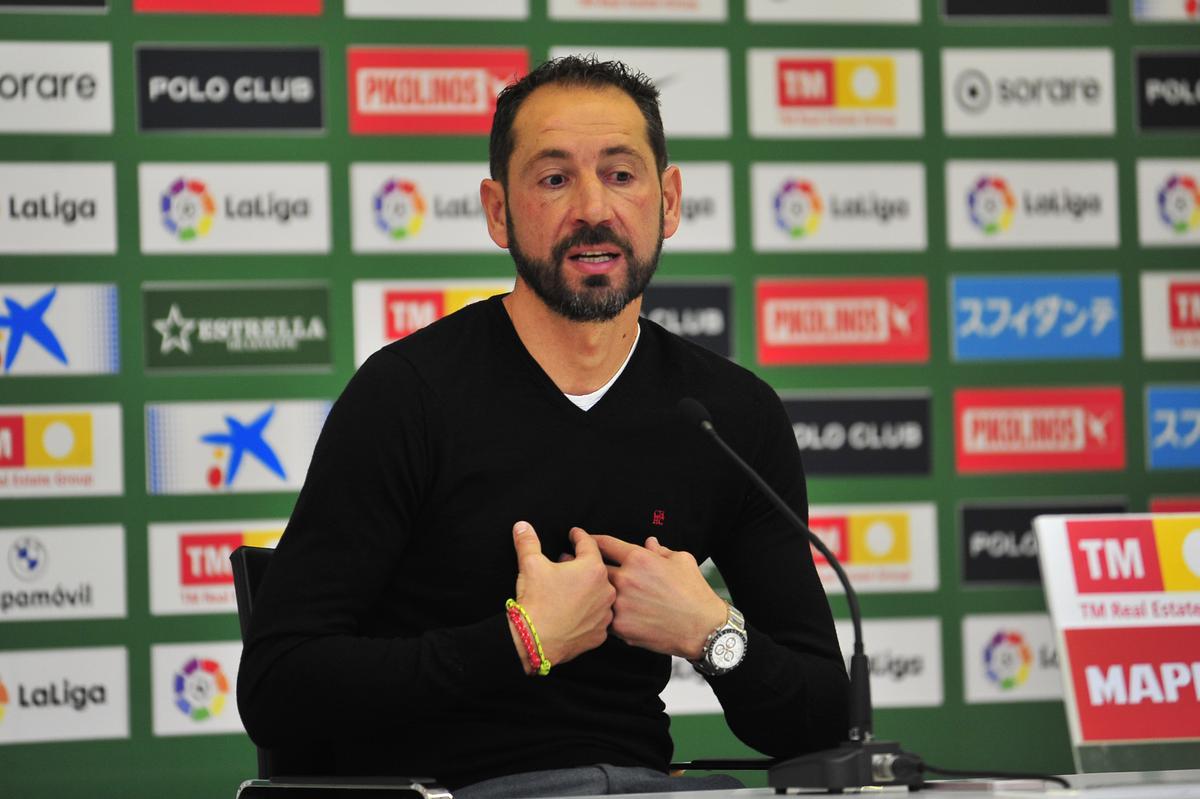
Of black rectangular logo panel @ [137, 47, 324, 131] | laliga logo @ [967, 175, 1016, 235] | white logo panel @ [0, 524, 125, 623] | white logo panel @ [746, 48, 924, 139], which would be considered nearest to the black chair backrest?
white logo panel @ [0, 524, 125, 623]

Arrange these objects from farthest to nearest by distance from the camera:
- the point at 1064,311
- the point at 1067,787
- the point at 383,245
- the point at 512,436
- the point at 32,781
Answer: the point at 1064,311, the point at 383,245, the point at 32,781, the point at 512,436, the point at 1067,787

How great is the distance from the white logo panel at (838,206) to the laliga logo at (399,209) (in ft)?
2.98

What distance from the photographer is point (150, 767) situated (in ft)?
12.0

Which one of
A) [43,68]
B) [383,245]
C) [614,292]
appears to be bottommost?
[614,292]

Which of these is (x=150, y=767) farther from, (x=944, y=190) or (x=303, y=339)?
(x=944, y=190)

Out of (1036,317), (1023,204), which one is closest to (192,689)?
(1036,317)

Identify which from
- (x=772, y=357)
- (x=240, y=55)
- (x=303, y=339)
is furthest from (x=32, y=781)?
(x=772, y=357)

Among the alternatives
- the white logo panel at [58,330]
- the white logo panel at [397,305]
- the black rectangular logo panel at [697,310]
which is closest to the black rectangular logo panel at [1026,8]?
the black rectangular logo panel at [697,310]

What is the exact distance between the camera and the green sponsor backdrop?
3668mm

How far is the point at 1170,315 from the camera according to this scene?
4.11 meters

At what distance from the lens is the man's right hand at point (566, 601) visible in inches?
66.2

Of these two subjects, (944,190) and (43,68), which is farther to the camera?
(944,190)

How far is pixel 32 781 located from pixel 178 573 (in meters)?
0.60

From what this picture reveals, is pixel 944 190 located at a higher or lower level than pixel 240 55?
lower
